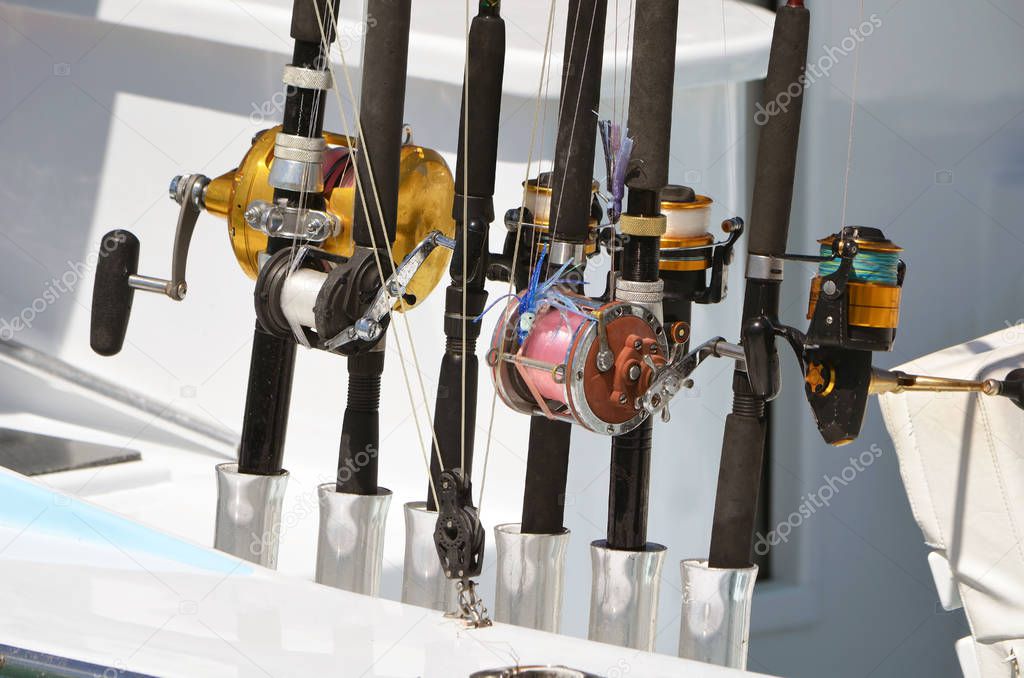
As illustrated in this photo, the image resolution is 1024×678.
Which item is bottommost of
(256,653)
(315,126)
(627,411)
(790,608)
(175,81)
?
(790,608)

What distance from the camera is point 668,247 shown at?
2.74ft

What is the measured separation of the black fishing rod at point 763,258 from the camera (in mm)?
771

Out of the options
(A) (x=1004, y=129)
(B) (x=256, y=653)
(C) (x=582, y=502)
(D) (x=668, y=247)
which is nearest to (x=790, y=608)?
(C) (x=582, y=502)

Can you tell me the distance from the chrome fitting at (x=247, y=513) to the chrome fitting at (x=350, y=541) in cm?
4

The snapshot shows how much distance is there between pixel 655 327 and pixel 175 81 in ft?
3.01

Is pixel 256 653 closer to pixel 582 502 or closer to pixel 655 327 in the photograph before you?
pixel 655 327

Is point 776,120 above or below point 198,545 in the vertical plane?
above

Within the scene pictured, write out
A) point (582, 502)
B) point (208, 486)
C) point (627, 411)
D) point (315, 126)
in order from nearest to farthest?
point (627, 411) < point (315, 126) < point (582, 502) < point (208, 486)

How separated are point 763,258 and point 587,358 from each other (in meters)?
0.12
